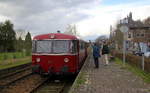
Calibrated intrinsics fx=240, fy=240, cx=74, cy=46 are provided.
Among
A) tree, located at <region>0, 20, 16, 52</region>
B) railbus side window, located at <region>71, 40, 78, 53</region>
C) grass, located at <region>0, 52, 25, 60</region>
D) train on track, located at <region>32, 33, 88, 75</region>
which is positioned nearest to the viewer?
train on track, located at <region>32, 33, 88, 75</region>

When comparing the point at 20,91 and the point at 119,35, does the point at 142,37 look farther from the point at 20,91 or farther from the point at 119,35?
the point at 20,91

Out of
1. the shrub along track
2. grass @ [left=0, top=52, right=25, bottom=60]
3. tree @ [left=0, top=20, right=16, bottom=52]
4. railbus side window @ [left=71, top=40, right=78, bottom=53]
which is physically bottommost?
the shrub along track

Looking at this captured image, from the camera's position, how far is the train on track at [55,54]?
13.4 meters

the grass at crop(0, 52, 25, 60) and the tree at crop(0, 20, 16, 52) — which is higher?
the tree at crop(0, 20, 16, 52)

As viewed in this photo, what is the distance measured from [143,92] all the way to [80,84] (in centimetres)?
278

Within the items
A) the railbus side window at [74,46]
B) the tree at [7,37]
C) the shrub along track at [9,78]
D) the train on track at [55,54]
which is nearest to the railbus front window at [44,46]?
the train on track at [55,54]

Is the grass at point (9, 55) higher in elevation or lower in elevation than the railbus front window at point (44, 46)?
lower

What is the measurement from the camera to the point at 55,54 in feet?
44.1

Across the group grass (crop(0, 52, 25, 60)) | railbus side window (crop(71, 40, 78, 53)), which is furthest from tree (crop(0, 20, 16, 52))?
railbus side window (crop(71, 40, 78, 53))

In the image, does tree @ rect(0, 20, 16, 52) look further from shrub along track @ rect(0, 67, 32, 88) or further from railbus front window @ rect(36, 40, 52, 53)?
railbus front window @ rect(36, 40, 52, 53)

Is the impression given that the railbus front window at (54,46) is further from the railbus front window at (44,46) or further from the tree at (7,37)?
the tree at (7,37)

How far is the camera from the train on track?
13375 millimetres

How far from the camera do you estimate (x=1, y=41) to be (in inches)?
2643

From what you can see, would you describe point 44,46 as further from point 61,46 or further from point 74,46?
point 74,46
